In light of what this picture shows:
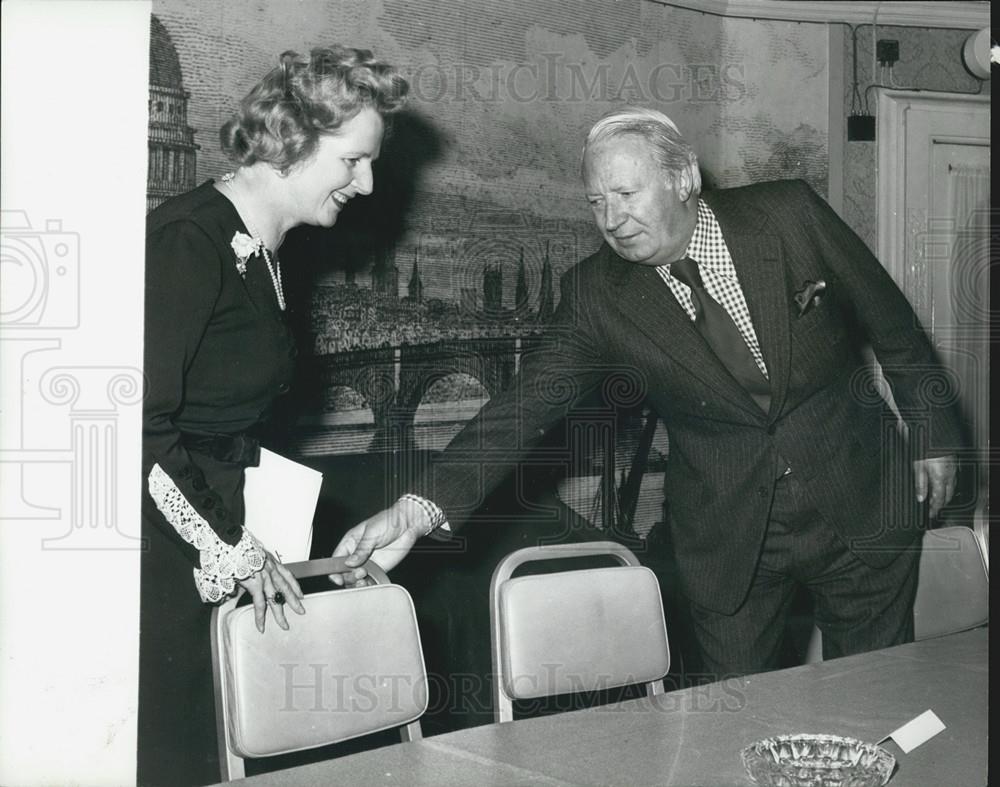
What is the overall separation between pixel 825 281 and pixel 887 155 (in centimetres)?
132

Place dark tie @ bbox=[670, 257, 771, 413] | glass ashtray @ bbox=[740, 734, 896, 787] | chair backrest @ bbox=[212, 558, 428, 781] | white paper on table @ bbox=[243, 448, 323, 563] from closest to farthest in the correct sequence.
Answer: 1. glass ashtray @ bbox=[740, 734, 896, 787]
2. chair backrest @ bbox=[212, 558, 428, 781]
3. white paper on table @ bbox=[243, 448, 323, 563]
4. dark tie @ bbox=[670, 257, 771, 413]

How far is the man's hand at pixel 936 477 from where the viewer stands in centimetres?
223

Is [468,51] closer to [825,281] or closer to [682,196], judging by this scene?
[682,196]

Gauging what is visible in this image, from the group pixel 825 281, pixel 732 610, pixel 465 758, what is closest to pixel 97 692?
pixel 465 758

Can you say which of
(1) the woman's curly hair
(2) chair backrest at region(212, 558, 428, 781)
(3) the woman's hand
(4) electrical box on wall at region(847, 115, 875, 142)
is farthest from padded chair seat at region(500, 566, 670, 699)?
(4) electrical box on wall at region(847, 115, 875, 142)

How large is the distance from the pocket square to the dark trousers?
16.0 inches

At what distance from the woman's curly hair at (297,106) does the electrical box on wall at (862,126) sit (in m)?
1.88

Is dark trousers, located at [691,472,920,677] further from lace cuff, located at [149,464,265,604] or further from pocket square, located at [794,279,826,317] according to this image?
lace cuff, located at [149,464,265,604]

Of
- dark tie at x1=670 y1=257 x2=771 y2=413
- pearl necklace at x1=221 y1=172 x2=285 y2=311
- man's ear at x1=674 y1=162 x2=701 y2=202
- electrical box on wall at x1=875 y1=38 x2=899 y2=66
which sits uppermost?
electrical box on wall at x1=875 y1=38 x2=899 y2=66

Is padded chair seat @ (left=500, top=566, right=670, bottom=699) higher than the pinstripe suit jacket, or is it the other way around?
the pinstripe suit jacket

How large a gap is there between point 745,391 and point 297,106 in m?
1.10

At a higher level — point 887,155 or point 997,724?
point 887,155

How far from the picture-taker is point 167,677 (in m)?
1.95

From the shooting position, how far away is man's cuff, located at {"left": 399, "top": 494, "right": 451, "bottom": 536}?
219cm
